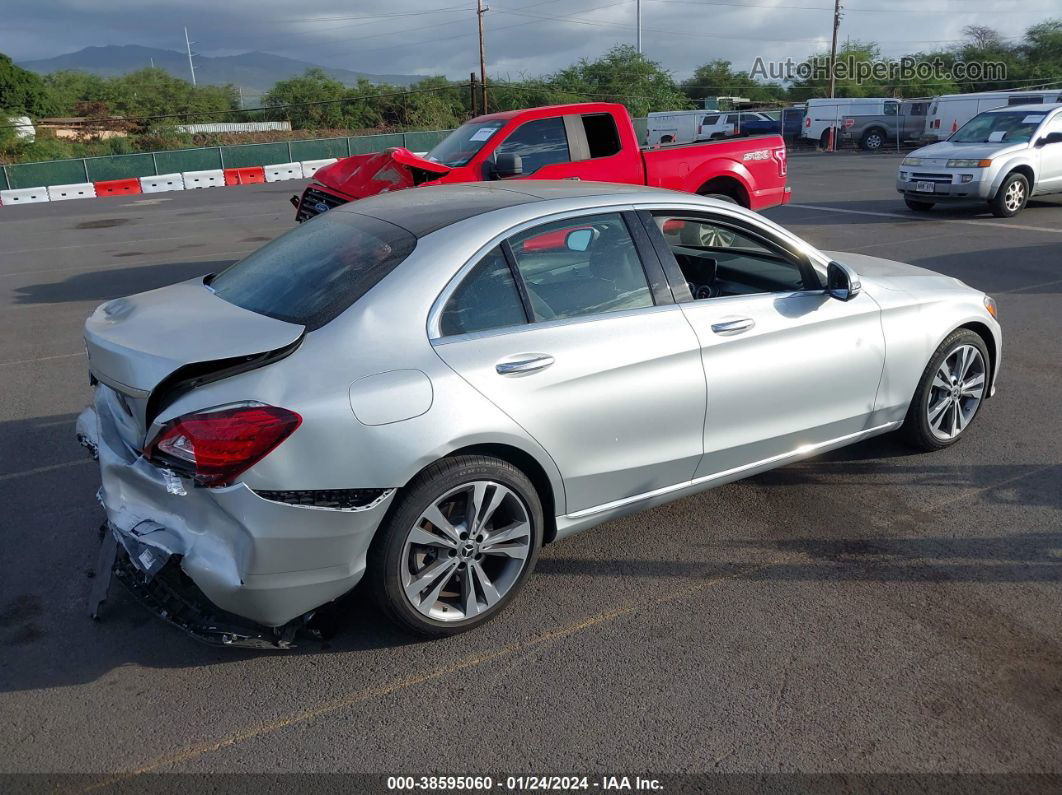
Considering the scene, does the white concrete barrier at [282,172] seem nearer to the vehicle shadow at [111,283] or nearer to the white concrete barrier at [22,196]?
the white concrete barrier at [22,196]

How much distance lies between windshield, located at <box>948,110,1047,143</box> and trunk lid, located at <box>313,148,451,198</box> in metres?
10.2

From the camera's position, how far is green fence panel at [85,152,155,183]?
3225 centimetres

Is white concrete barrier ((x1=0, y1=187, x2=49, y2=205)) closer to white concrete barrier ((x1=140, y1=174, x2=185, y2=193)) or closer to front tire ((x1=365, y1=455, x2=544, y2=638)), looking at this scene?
white concrete barrier ((x1=140, y1=174, x2=185, y2=193))

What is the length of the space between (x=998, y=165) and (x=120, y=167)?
2972cm

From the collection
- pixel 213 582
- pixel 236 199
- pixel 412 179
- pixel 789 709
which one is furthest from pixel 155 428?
pixel 236 199

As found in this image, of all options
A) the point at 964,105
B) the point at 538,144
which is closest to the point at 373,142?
the point at 964,105

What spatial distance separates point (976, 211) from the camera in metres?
15.0

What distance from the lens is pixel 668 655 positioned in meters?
3.31

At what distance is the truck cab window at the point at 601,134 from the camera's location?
9.85 meters

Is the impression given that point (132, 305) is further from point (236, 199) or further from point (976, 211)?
point (236, 199)

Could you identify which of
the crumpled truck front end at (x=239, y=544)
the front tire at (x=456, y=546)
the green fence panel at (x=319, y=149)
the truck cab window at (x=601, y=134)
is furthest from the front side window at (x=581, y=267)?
the green fence panel at (x=319, y=149)

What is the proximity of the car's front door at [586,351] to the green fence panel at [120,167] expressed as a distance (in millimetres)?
33194

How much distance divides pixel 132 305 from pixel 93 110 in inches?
2561

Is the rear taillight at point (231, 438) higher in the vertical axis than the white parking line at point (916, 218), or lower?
higher
